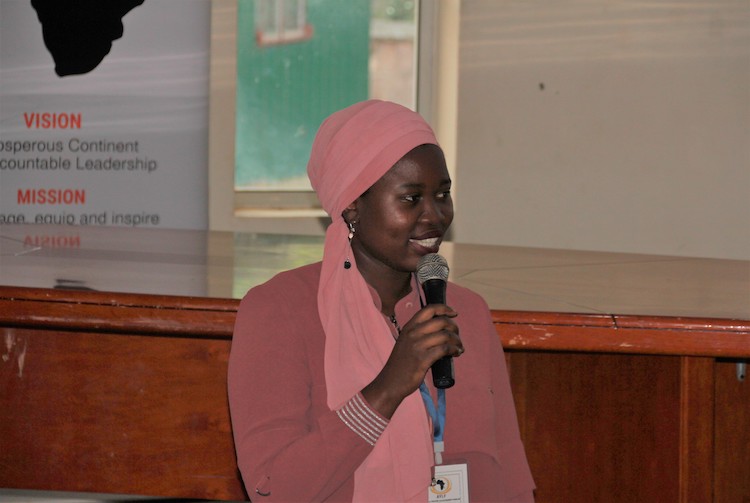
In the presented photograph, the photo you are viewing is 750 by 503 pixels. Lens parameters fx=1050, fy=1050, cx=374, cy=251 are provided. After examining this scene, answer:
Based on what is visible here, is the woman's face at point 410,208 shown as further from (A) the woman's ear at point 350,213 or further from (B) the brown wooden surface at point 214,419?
(B) the brown wooden surface at point 214,419

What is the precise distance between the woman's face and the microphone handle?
8 cm

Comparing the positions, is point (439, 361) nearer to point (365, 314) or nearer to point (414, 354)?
point (414, 354)

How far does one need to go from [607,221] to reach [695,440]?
280cm

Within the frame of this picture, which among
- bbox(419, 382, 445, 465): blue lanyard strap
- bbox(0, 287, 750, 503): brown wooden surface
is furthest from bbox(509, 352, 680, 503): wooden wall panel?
bbox(419, 382, 445, 465): blue lanyard strap

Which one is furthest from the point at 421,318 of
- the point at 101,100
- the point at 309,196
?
the point at 309,196

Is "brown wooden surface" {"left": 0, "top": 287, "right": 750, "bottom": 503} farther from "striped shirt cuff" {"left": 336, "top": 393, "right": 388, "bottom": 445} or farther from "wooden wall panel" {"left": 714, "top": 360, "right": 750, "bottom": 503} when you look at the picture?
"striped shirt cuff" {"left": 336, "top": 393, "right": 388, "bottom": 445}

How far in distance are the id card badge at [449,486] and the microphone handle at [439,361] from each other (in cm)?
16

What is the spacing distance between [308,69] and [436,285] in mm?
3662

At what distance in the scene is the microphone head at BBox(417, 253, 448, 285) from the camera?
1345 mm

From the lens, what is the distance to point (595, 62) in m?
4.49

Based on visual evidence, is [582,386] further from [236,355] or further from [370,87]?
[370,87]

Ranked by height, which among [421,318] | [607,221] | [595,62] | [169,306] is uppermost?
[595,62]

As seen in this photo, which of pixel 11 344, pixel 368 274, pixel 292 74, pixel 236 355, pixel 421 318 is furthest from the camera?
pixel 292 74

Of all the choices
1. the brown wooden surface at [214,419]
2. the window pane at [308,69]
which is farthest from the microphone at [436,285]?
the window pane at [308,69]
